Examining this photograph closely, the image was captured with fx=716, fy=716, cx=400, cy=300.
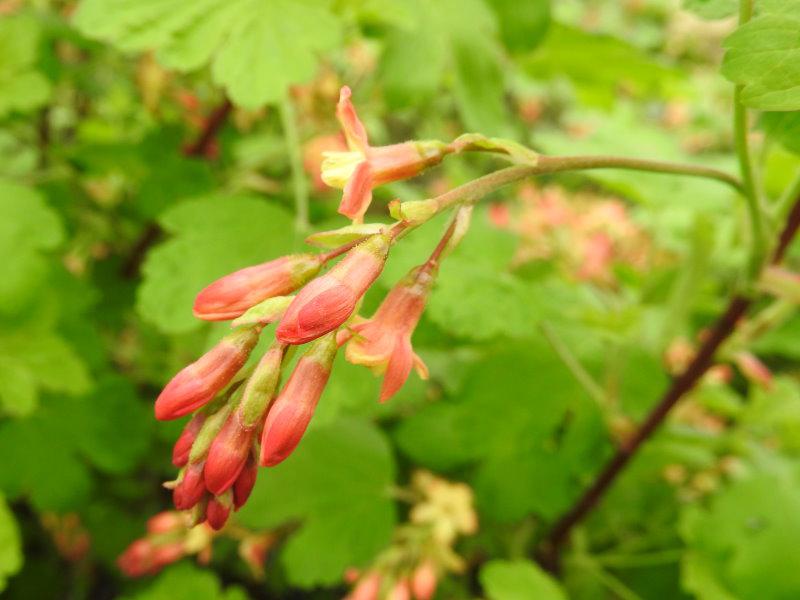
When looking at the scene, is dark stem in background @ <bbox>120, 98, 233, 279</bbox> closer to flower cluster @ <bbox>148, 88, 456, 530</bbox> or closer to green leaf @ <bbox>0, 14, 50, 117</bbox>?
green leaf @ <bbox>0, 14, 50, 117</bbox>

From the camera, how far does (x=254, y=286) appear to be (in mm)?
630

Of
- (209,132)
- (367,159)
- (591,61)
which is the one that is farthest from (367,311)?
(591,61)

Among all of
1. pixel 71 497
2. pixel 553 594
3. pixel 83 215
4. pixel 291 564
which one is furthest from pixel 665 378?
pixel 83 215

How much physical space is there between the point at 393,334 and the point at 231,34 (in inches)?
28.6

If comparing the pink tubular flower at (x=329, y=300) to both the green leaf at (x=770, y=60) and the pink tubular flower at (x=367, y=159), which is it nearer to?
the pink tubular flower at (x=367, y=159)

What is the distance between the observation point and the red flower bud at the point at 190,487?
23.9 inches

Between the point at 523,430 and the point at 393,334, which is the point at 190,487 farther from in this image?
the point at 523,430

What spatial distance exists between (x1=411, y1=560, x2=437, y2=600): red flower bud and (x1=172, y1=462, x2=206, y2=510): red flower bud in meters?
0.80

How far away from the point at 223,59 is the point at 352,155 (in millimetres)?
574

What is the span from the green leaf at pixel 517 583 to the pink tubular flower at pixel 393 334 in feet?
2.58

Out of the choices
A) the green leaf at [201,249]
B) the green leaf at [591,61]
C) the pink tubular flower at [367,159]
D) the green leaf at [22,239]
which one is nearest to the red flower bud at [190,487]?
the pink tubular flower at [367,159]

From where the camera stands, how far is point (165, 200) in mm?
1487

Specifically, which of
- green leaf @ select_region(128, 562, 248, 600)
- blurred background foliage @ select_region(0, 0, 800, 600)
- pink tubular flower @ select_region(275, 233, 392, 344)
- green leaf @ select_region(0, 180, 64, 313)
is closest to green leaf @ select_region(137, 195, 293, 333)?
blurred background foliage @ select_region(0, 0, 800, 600)

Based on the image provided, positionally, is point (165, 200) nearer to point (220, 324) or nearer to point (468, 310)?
point (220, 324)
